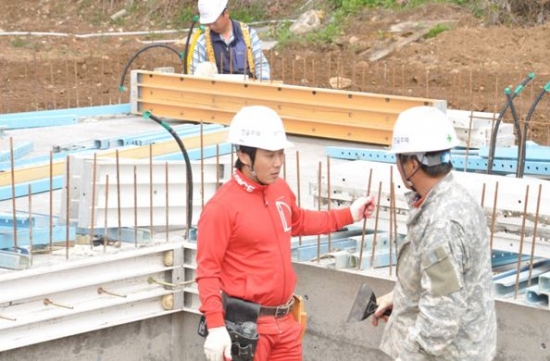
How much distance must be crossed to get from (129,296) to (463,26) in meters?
13.9

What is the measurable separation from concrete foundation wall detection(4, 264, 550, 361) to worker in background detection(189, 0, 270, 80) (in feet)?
14.2

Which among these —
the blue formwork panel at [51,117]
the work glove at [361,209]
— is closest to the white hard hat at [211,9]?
the blue formwork panel at [51,117]

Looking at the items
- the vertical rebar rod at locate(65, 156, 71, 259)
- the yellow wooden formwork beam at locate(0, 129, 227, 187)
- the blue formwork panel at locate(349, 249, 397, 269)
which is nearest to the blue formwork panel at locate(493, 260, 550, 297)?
the blue formwork panel at locate(349, 249, 397, 269)

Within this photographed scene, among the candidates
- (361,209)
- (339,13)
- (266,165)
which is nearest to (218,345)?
(266,165)

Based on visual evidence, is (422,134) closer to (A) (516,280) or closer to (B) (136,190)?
(A) (516,280)

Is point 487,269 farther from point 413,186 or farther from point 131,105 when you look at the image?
point 131,105

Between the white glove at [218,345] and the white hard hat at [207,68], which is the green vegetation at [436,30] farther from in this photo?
the white glove at [218,345]

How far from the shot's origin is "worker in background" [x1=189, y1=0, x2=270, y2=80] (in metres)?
11.1

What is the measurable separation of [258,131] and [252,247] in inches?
21.6

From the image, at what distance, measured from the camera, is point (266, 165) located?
17.7ft

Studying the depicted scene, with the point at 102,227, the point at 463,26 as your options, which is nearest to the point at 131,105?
the point at 102,227

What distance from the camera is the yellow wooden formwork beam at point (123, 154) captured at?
27.9 ft

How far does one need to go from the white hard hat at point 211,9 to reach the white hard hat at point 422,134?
638 centimetres

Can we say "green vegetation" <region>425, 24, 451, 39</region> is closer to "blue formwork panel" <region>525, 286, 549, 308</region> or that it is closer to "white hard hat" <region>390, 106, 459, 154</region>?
"blue formwork panel" <region>525, 286, 549, 308</region>
